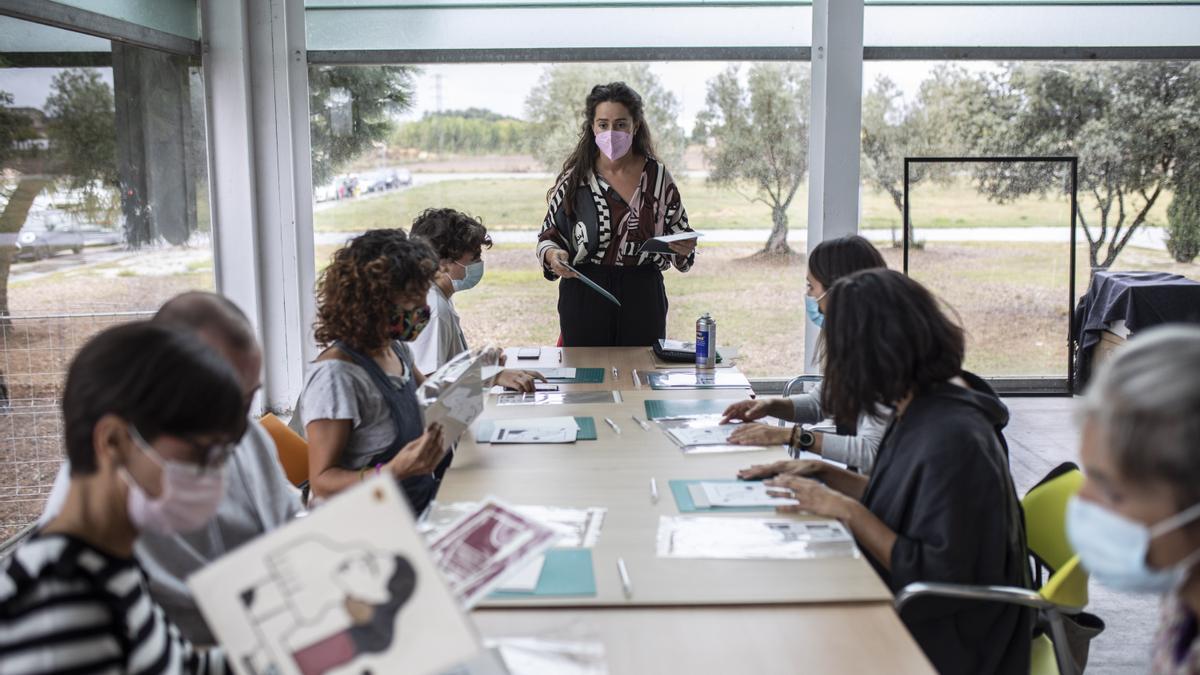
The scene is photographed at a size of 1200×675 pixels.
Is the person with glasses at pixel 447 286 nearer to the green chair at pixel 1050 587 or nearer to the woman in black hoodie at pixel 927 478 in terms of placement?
the woman in black hoodie at pixel 927 478

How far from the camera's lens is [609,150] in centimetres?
479

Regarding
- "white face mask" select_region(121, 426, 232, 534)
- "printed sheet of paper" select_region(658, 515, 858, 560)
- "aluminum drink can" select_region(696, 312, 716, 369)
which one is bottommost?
"printed sheet of paper" select_region(658, 515, 858, 560)

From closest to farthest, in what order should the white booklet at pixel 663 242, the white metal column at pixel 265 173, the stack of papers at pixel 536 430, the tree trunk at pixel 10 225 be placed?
the stack of papers at pixel 536 430 → the tree trunk at pixel 10 225 → the white booklet at pixel 663 242 → the white metal column at pixel 265 173

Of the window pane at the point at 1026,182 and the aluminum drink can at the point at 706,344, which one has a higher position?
the window pane at the point at 1026,182

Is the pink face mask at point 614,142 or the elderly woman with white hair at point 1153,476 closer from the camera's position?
the elderly woman with white hair at point 1153,476

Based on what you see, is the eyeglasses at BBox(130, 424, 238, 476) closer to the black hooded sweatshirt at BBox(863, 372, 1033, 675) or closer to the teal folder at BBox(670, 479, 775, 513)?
the teal folder at BBox(670, 479, 775, 513)

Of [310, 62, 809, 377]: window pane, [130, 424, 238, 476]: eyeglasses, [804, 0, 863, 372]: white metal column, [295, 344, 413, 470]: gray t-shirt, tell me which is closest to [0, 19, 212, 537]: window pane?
[310, 62, 809, 377]: window pane

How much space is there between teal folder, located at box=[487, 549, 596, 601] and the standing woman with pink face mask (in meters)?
2.70

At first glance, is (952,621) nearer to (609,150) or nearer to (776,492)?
(776,492)

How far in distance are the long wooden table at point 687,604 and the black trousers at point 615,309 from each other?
2.18 metres

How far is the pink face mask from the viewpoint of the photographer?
4766 millimetres

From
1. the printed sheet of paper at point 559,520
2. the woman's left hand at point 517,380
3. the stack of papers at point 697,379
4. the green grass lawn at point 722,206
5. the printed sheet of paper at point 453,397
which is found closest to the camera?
the printed sheet of paper at point 559,520

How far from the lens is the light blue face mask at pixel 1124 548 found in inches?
49.9

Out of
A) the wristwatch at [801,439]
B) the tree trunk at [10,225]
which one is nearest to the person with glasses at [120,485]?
the wristwatch at [801,439]
